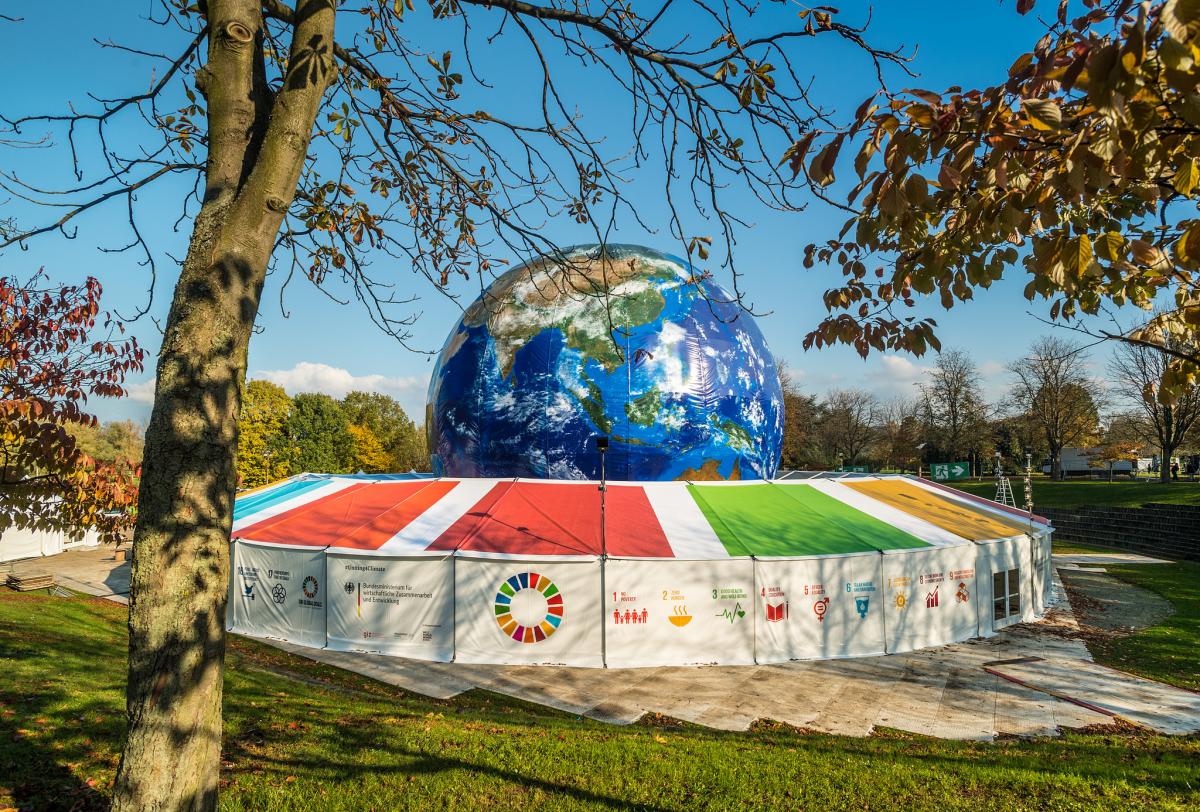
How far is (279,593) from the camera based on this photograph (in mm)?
13992

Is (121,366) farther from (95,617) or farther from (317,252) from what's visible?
(95,617)

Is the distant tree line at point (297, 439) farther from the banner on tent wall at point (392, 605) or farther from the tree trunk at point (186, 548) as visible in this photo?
the tree trunk at point (186, 548)

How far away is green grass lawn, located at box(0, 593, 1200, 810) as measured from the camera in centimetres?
513

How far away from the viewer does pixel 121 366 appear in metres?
9.38

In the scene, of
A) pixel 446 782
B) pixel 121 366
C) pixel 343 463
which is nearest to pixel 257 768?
pixel 446 782

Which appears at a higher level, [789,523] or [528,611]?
[789,523]

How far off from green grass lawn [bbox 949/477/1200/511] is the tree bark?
3804 cm

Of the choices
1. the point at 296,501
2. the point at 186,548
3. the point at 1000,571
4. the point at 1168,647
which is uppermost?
the point at 186,548

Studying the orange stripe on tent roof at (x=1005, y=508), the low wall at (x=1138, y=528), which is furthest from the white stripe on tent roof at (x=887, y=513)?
the low wall at (x=1138, y=528)

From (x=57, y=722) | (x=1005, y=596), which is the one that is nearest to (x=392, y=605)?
(x=57, y=722)

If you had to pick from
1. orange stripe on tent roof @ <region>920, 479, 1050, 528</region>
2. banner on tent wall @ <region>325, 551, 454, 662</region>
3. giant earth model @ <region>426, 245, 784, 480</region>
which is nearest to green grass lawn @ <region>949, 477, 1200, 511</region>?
orange stripe on tent roof @ <region>920, 479, 1050, 528</region>

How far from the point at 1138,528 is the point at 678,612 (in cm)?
3212

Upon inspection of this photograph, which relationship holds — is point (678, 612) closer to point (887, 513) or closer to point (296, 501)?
point (887, 513)

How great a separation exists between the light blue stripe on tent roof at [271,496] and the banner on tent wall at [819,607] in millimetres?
12195
